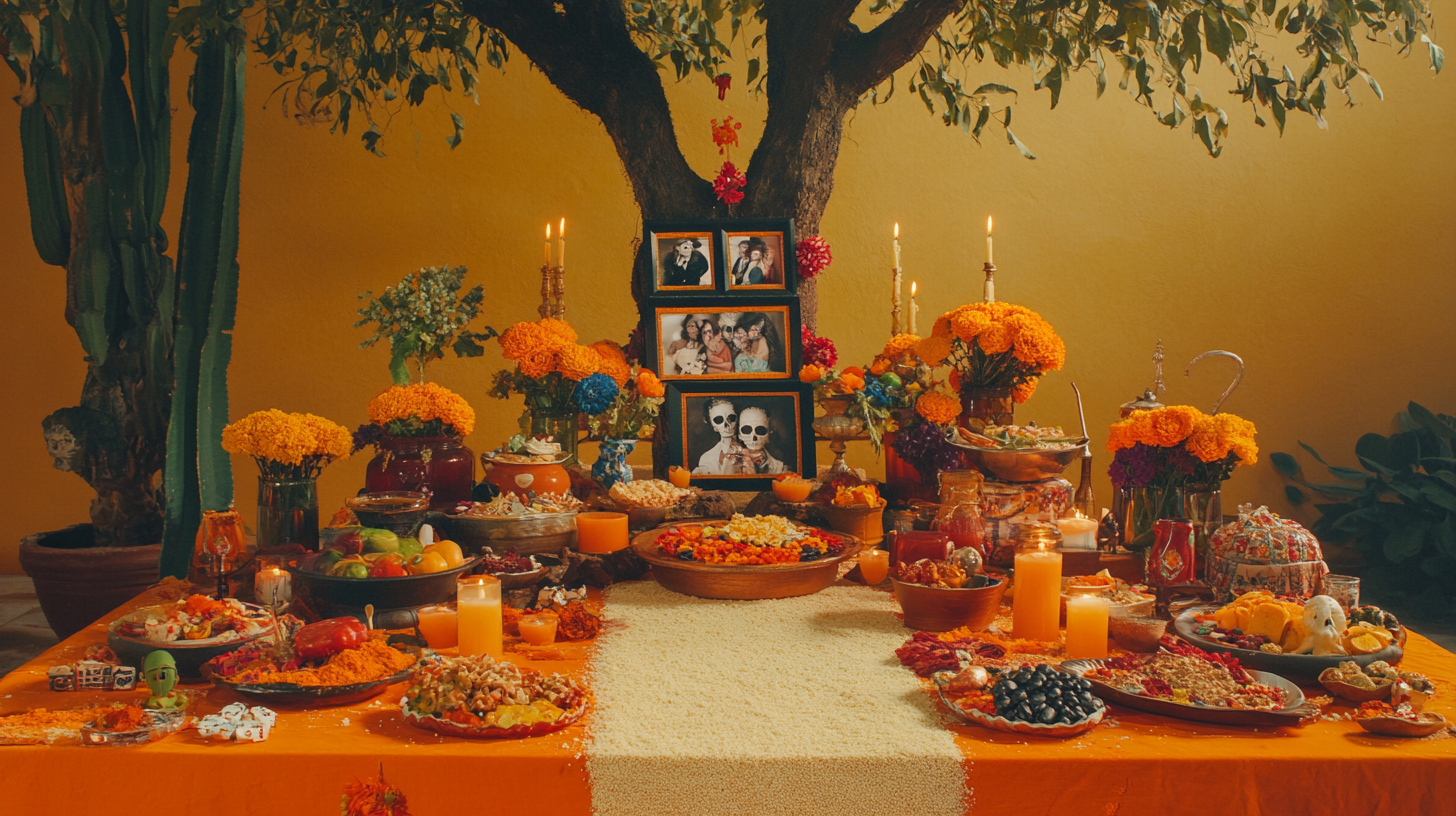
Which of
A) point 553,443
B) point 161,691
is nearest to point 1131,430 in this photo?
point 553,443

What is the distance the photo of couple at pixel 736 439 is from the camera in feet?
11.0

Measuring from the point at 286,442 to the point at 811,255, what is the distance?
5.86 feet

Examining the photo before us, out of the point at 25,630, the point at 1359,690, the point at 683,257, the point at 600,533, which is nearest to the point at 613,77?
the point at 683,257

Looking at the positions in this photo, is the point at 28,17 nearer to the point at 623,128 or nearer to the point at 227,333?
the point at 227,333

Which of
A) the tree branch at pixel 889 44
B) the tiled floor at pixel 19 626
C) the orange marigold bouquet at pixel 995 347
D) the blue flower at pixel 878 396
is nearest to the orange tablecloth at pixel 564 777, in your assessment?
the orange marigold bouquet at pixel 995 347

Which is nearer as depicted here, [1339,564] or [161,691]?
[161,691]

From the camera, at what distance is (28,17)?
3.42m

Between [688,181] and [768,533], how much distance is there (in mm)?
1523

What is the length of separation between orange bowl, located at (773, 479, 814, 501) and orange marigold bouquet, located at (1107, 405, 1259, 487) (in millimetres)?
870

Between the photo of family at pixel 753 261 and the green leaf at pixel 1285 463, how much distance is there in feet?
11.7

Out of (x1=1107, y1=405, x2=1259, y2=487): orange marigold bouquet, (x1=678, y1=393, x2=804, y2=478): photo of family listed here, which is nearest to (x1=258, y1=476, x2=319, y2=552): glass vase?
(x1=678, y1=393, x2=804, y2=478): photo of family

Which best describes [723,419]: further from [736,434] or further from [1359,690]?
[1359,690]

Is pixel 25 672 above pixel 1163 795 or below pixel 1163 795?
above

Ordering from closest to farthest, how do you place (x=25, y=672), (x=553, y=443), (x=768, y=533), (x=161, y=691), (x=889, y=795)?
1. (x=889, y=795)
2. (x=161, y=691)
3. (x=25, y=672)
4. (x=768, y=533)
5. (x=553, y=443)
